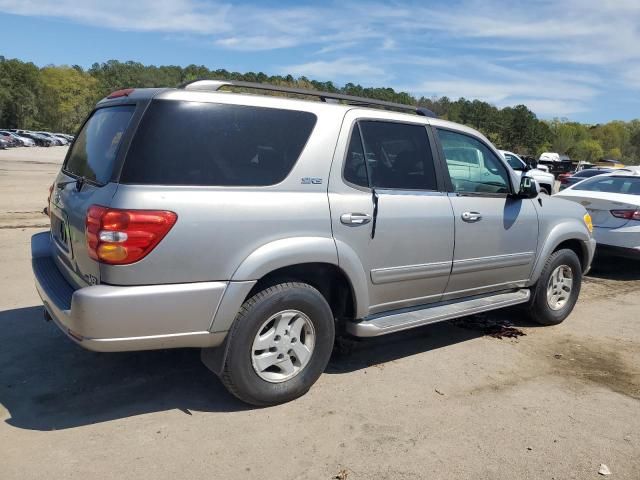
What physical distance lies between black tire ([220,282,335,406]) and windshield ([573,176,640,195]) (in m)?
6.61

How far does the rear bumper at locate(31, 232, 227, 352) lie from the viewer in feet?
9.81

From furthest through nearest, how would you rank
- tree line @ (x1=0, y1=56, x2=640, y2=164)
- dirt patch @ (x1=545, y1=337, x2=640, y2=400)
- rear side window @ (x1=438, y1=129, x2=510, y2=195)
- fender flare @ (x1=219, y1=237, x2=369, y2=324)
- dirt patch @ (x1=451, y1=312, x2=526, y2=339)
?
tree line @ (x1=0, y1=56, x2=640, y2=164), dirt patch @ (x1=451, y1=312, x2=526, y2=339), rear side window @ (x1=438, y1=129, x2=510, y2=195), dirt patch @ (x1=545, y1=337, x2=640, y2=400), fender flare @ (x1=219, y1=237, x2=369, y2=324)

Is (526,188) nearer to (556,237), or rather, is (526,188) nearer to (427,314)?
(556,237)

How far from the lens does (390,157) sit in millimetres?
4160

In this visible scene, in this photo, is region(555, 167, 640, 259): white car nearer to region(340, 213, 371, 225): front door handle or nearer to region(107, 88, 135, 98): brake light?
region(340, 213, 371, 225): front door handle

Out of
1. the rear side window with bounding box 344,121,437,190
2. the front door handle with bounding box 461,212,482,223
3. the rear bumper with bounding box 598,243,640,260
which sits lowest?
the rear bumper with bounding box 598,243,640,260

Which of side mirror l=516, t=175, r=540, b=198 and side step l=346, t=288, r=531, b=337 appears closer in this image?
side step l=346, t=288, r=531, b=337

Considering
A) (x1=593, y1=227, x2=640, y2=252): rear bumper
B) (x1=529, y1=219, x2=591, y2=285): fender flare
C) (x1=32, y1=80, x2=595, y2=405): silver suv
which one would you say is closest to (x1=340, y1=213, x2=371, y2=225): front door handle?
(x1=32, y1=80, x2=595, y2=405): silver suv

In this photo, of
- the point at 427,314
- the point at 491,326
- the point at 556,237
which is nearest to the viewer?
the point at 427,314

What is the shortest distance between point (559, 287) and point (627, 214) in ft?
9.43

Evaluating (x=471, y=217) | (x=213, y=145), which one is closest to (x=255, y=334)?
(x=213, y=145)

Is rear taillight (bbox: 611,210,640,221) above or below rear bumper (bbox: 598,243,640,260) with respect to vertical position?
above

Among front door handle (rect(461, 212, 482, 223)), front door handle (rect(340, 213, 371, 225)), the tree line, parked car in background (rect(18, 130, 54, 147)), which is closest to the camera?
front door handle (rect(340, 213, 371, 225))

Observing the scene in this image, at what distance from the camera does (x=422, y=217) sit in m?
4.16
